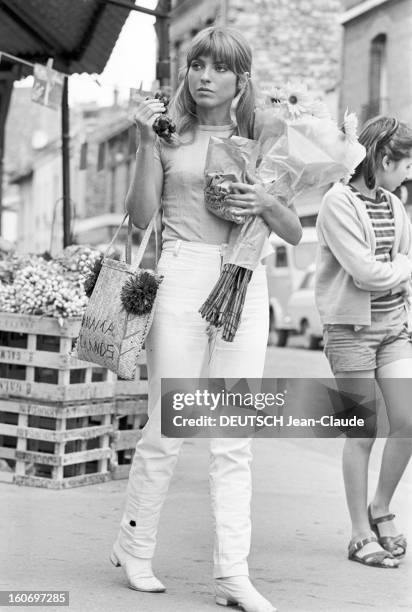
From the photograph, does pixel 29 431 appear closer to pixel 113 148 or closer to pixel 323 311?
pixel 323 311

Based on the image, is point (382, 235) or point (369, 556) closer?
point (369, 556)

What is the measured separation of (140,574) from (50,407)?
1.94 m

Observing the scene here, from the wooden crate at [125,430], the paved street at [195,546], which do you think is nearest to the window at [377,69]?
the paved street at [195,546]

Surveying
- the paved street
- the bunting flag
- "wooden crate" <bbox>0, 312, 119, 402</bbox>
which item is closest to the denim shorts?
the paved street

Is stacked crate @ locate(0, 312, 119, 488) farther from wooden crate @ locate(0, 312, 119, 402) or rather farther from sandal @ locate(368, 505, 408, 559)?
sandal @ locate(368, 505, 408, 559)

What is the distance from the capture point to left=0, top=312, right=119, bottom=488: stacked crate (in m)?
5.59

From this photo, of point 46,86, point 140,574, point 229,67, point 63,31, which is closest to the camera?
point 229,67

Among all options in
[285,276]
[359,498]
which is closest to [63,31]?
[359,498]

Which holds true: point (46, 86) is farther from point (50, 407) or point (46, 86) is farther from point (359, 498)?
point (359, 498)

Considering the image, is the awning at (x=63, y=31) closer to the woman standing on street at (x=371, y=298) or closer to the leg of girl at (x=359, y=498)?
the woman standing on street at (x=371, y=298)

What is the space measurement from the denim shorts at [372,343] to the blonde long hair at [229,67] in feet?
3.28

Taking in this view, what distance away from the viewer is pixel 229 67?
3682 mm

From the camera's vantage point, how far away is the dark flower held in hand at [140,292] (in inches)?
144

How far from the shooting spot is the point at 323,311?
455cm
